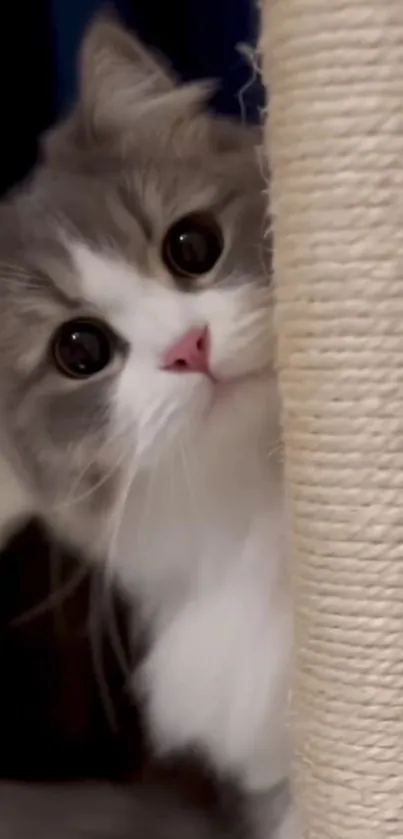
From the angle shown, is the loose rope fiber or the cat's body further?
the cat's body

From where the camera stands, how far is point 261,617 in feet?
3.17

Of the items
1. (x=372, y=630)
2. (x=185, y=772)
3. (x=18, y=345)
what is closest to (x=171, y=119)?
(x=18, y=345)

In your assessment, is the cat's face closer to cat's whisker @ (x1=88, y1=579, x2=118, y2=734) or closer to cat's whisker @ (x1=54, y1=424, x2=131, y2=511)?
cat's whisker @ (x1=54, y1=424, x2=131, y2=511)

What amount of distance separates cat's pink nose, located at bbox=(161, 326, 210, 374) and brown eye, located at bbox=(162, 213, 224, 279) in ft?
0.30

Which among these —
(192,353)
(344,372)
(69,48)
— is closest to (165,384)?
(192,353)

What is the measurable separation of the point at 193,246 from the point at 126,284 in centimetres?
7

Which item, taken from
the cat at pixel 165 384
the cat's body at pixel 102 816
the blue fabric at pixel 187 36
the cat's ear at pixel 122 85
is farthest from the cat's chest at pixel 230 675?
the blue fabric at pixel 187 36

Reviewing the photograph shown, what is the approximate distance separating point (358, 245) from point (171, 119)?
458 mm

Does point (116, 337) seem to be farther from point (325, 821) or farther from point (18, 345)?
point (325, 821)

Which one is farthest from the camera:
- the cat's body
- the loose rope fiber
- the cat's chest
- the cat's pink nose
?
the cat's body

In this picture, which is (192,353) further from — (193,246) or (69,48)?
(69,48)

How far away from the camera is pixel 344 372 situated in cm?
61

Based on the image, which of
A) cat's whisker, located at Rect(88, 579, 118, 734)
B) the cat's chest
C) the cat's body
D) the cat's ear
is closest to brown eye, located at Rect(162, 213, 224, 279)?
the cat's ear

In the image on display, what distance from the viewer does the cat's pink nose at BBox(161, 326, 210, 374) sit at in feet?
2.71
